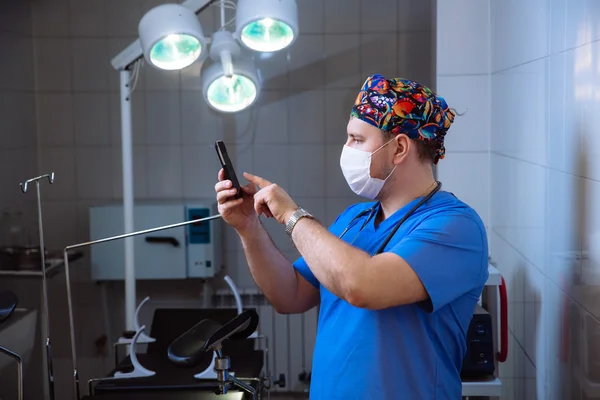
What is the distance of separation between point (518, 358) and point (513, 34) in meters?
1.06

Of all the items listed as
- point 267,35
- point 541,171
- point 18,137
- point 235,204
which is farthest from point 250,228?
point 18,137

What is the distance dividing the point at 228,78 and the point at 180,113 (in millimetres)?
1037

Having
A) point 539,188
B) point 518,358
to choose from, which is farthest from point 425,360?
point 518,358

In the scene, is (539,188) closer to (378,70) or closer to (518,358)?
(518,358)

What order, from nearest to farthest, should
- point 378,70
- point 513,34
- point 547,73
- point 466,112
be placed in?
point 547,73, point 513,34, point 466,112, point 378,70

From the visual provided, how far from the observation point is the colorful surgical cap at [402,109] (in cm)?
146

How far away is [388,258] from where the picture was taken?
1.31 meters

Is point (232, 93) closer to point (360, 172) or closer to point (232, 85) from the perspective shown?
point (232, 85)

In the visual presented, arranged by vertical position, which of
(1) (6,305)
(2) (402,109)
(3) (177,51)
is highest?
(3) (177,51)

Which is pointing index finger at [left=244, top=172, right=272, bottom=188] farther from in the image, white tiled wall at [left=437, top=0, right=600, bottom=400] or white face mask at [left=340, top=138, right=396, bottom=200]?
white tiled wall at [left=437, top=0, right=600, bottom=400]

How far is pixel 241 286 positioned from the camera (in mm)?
4020

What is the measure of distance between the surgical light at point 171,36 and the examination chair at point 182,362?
971 millimetres

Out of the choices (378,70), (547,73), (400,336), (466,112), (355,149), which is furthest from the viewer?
(378,70)

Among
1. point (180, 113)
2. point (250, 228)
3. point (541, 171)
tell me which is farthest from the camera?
point (180, 113)
